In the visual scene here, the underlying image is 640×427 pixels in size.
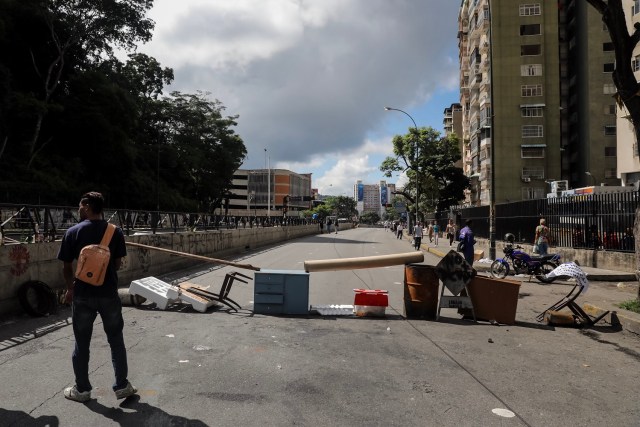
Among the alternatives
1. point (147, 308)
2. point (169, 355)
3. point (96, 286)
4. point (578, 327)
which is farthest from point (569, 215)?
point (96, 286)

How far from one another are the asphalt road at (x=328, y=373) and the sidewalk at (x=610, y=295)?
0.35 metres

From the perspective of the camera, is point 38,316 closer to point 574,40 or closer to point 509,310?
point 509,310

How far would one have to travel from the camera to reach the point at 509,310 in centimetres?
862

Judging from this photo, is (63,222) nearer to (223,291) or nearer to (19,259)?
(19,259)

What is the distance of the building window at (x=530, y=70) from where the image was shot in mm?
57531

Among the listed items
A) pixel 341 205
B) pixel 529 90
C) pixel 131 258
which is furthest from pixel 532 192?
pixel 341 205

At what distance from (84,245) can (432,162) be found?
209 feet

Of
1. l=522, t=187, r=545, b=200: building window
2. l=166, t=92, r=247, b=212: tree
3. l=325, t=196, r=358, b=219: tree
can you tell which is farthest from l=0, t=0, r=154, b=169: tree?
l=325, t=196, r=358, b=219: tree

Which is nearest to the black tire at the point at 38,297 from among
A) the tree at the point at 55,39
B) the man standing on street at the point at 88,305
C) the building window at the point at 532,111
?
the man standing on street at the point at 88,305

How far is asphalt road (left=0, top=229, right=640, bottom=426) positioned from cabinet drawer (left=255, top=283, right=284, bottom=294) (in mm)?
483

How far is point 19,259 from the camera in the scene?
8.40 m

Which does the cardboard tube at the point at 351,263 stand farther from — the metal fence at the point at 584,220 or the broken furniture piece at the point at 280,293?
the metal fence at the point at 584,220

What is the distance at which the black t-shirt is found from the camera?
4453 mm

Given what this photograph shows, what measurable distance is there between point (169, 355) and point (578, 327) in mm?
6813
